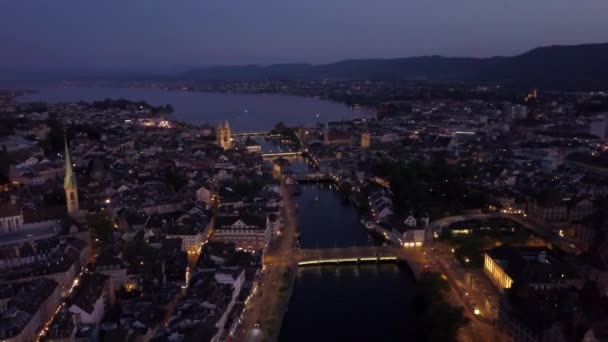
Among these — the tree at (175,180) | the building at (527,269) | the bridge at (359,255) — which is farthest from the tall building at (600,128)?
the tree at (175,180)

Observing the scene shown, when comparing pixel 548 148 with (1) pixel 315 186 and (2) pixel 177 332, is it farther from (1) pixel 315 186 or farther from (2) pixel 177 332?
(2) pixel 177 332

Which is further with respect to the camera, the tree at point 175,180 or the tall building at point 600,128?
the tall building at point 600,128

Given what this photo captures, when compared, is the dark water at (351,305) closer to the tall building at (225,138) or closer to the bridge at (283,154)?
the bridge at (283,154)

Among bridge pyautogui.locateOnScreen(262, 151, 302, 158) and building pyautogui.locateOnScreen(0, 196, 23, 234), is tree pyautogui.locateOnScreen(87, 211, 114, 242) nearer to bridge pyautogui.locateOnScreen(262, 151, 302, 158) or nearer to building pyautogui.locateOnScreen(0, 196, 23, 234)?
building pyautogui.locateOnScreen(0, 196, 23, 234)

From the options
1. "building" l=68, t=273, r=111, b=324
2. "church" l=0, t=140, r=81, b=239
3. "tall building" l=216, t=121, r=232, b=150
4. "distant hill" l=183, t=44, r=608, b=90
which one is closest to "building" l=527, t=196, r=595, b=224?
"building" l=68, t=273, r=111, b=324

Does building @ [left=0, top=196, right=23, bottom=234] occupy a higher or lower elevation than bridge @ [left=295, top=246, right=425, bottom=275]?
higher

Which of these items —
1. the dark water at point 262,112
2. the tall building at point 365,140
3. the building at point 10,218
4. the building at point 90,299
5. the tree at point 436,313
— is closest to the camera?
the tree at point 436,313
